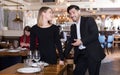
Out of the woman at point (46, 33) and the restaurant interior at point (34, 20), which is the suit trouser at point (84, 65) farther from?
the woman at point (46, 33)

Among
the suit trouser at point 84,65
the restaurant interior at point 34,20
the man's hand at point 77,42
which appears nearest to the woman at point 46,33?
the man's hand at point 77,42

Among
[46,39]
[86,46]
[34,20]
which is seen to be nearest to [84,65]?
[86,46]

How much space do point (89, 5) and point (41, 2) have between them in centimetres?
288

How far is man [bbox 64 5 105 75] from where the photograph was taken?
375 cm

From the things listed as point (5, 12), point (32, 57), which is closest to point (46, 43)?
point (32, 57)

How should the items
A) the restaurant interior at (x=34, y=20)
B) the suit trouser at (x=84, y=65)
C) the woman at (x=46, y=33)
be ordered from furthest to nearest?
the restaurant interior at (x=34, y=20)
the suit trouser at (x=84, y=65)
the woman at (x=46, y=33)

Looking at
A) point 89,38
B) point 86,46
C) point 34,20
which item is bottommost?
point 34,20

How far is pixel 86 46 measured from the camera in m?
3.84

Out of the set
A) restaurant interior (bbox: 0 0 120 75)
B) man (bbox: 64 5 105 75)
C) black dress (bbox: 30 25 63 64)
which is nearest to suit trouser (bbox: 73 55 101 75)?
man (bbox: 64 5 105 75)

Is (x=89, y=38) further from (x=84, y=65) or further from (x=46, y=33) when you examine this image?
(x=46, y=33)

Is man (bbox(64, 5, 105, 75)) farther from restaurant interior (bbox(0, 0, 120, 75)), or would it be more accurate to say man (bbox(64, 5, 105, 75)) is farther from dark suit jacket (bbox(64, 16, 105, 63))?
restaurant interior (bbox(0, 0, 120, 75))

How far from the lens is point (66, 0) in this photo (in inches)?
627

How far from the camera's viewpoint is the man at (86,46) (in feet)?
12.3

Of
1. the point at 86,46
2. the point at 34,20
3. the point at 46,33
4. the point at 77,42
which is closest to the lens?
the point at 46,33
